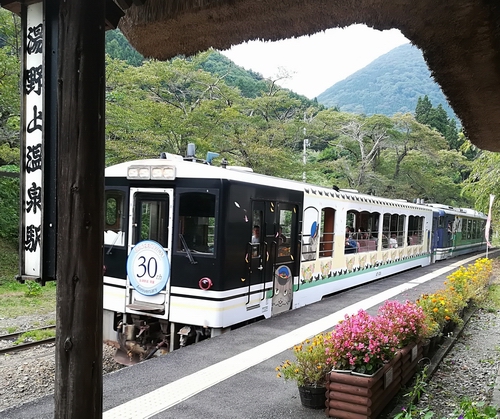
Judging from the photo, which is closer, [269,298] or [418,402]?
[418,402]

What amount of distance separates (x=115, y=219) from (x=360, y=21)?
A: 5.31 metres

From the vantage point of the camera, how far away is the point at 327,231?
399 inches

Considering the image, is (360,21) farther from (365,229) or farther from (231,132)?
(231,132)

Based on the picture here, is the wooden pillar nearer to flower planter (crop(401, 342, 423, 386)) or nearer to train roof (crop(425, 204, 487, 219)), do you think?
flower planter (crop(401, 342, 423, 386))

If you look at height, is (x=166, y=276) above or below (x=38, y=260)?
below

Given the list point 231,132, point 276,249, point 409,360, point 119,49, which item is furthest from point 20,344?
point 119,49

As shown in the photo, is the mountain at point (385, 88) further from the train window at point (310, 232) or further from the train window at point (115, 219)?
the train window at point (115, 219)

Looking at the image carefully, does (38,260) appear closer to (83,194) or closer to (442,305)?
(83,194)

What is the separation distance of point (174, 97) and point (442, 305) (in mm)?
11588

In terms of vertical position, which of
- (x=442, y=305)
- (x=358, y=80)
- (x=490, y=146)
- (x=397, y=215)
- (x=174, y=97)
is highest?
(x=358, y=80)

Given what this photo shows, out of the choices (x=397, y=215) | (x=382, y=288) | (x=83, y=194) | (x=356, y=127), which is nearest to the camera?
(x=83, y=194)

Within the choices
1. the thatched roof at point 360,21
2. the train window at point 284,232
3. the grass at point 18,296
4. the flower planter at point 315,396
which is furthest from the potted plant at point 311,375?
the grass at point 18,296

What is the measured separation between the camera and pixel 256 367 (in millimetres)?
5371

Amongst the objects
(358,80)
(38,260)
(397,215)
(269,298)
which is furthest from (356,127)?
(358,80)
